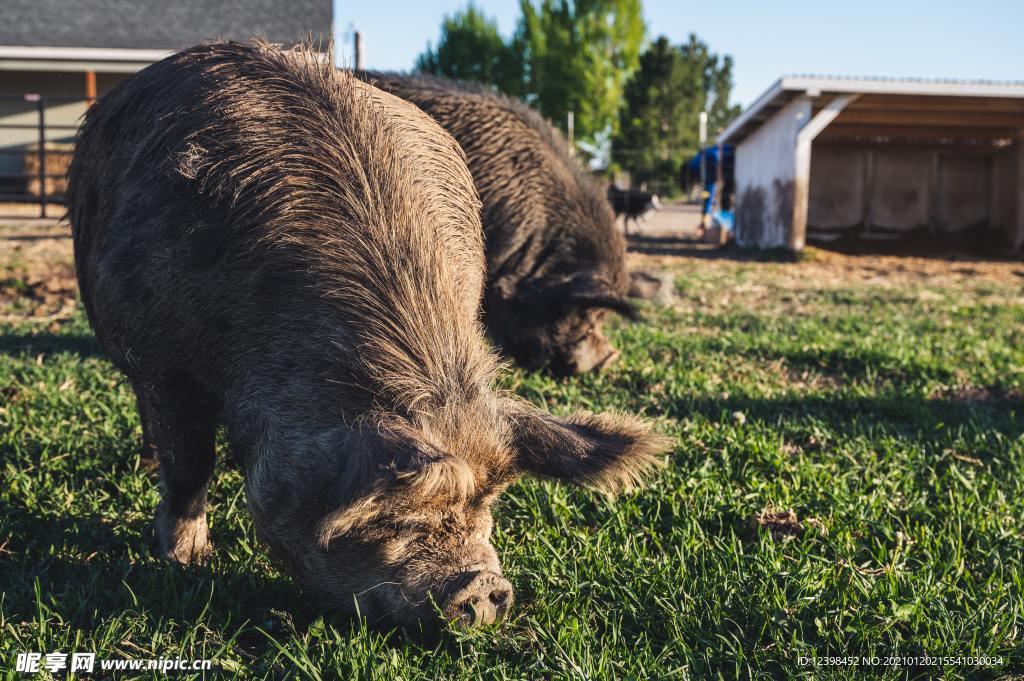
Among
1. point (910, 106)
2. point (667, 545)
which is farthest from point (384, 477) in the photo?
point (910, 106)

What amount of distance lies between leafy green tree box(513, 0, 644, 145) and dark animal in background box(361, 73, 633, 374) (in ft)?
128

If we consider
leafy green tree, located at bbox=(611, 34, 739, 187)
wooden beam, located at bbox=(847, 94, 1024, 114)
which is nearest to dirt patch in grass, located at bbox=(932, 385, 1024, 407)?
wooden beam, located at bbox=(847, 94, 1024, 114)

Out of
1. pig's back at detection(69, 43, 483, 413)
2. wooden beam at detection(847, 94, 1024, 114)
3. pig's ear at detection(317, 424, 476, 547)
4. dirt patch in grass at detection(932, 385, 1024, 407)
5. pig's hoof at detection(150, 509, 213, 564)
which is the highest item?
wooden beam at detection(847, 94, 1024, 114)

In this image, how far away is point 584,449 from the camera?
2.21m

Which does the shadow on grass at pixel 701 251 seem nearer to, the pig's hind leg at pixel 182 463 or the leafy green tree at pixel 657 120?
the pig's hind leg at pixel 182 463

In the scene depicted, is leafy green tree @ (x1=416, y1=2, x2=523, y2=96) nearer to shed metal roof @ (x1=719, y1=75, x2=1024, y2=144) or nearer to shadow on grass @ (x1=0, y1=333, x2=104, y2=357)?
shed metal roof @ (x1=719, y1=75, x2=1024, y2=144)

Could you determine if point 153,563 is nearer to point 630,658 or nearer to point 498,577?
point 498,577

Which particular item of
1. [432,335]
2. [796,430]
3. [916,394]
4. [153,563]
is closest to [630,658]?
[432,335]

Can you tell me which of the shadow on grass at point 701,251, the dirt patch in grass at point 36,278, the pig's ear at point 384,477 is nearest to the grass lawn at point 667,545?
the pig's ear at point 384,477

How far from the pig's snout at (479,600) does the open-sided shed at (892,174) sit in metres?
13.6

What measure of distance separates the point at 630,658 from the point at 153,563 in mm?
1599

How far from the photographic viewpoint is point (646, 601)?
8.50ft

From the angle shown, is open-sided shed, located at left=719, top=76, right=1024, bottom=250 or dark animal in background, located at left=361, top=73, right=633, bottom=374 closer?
dark animal in background, located at left=361, top=73, right=633, bottom=374

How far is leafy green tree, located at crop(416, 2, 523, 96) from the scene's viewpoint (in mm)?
46594
